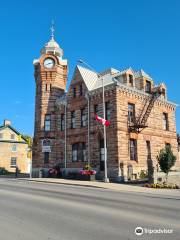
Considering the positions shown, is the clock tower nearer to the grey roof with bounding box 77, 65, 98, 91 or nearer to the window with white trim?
the grey roof with bounding box 77, 65, 98, 91

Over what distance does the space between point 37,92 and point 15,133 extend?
→ 22.6m

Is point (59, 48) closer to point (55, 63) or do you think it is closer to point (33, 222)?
point (55, 63)

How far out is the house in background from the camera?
180 feet

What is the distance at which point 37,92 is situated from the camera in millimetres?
37500

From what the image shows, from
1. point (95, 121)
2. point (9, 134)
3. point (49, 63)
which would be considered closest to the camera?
point (95, 121)

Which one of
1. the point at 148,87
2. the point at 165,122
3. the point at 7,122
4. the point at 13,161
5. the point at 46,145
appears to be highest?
the point at 148,87

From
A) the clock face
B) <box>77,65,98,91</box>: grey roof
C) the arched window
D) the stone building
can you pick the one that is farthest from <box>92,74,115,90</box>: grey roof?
the arched window

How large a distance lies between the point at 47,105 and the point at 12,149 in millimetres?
23486

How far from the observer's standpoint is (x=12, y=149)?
5609cm

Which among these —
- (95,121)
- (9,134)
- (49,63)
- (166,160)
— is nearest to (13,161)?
(9,134)

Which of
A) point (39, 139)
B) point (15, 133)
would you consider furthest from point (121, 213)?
point (15, 133)

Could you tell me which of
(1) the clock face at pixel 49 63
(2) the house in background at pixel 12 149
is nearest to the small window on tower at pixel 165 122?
(1) the clock face at pixel 49 63

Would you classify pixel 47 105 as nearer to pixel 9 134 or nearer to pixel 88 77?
pixel 88 77

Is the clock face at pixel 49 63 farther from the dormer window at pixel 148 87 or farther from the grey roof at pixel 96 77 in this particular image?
the dormer window at pixel 148 87
